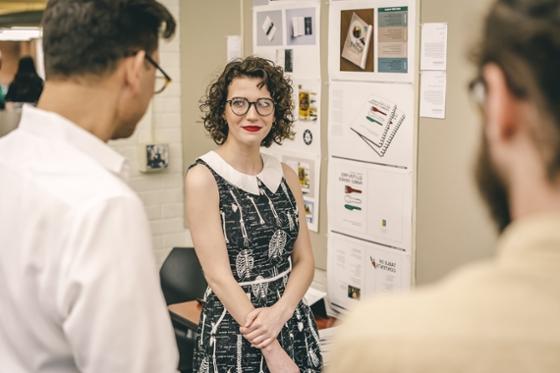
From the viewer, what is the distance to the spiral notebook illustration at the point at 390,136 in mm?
3141

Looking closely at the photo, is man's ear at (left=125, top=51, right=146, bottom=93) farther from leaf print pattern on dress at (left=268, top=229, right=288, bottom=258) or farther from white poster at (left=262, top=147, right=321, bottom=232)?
white poster at (left=262, top=147, right=321, bottom=232)

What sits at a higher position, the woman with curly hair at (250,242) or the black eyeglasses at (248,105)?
the black eyeglasses at (248,105)

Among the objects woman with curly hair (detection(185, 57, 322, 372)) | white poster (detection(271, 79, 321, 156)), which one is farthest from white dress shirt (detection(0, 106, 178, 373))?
white poster (detection(271, 79, 321, 156))

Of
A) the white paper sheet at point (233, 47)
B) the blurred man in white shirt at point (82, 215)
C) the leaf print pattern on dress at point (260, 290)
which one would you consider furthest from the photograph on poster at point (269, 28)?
the blurred man in white shirt at point (82, 215)

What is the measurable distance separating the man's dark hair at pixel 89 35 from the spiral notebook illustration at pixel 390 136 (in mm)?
1758

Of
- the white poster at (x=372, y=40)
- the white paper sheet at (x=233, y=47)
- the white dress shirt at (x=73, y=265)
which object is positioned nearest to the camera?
the white dress shirt at (x=73, y=265)

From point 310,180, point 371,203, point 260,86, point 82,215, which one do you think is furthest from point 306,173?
point 82,215

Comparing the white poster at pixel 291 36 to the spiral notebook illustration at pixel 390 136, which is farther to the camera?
the white poster at pixel 291 36

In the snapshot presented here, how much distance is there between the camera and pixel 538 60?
797 millimetres

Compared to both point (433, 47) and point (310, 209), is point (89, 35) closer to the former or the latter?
point (433, 47)

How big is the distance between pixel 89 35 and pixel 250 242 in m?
1.36

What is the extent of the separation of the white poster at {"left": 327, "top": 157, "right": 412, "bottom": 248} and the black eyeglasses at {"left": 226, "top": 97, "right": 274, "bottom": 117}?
607 millimetres

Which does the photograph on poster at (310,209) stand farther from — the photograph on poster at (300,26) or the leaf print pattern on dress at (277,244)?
the leaf print pattern on dress at (277,244)

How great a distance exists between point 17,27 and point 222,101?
5.89 feet
